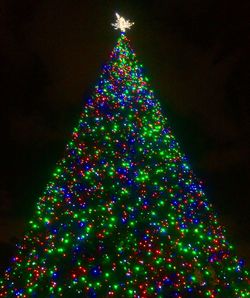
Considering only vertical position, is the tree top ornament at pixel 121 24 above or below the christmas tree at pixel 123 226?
above

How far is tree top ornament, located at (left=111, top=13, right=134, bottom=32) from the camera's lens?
35.8 feet

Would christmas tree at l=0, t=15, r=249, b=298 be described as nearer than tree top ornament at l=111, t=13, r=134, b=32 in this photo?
Yes

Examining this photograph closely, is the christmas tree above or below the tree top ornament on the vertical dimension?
below

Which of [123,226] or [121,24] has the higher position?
[121,24]

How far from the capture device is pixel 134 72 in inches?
401

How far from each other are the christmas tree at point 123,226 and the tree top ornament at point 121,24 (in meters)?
2.76

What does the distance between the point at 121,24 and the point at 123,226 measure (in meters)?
5.97

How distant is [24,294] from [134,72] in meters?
5.95

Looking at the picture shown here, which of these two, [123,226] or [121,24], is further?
[121,24]

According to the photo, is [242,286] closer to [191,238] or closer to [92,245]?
[191,238]

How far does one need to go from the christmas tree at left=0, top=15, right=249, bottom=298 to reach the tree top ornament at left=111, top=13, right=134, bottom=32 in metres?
2.76

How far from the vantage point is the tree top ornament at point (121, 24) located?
35.8 ft

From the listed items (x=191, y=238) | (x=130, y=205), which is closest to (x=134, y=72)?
(x=130, y=205)

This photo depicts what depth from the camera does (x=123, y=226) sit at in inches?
307
